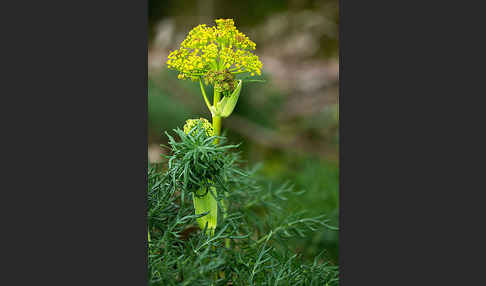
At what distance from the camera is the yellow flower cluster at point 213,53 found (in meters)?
0.90

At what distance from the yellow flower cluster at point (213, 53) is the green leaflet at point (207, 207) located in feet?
0.98

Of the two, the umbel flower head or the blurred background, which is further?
the blurred background

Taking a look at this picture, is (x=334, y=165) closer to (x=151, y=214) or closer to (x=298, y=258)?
(x=298, y=258)

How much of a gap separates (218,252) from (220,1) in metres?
0.88

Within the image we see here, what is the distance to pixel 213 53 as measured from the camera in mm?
895

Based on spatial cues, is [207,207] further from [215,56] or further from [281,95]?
[281,95]

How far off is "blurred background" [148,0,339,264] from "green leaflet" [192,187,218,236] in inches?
8.2

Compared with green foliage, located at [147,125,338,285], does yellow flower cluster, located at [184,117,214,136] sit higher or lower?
higher

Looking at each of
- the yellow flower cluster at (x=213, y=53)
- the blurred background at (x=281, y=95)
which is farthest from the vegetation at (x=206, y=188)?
the blurred background at (x=281, y=95)

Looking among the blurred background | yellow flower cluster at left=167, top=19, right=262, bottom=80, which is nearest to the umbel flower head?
yellow flower cluster at left=167, top=19, right=262, bottom=80

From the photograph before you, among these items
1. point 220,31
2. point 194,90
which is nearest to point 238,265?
point 220,31

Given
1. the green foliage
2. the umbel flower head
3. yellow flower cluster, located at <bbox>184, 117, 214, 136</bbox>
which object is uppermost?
the umbel flower head

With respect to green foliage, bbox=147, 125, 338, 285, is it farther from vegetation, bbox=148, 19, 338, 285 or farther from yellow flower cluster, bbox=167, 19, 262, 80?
yellow flower cluster, bbox=167, 19, 262, 80

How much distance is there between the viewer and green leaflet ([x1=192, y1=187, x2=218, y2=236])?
3.06 feet
